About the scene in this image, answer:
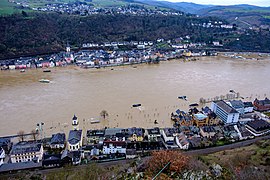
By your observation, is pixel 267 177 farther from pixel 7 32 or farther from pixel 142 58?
pixel 7 32

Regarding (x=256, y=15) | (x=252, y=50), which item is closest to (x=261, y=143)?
(x=252, y=50)

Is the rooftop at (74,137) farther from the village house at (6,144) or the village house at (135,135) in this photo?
the village house at (6,144)

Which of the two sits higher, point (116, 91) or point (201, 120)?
point (201, 120)

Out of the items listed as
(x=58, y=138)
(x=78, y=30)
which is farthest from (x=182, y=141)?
(x=78, y=30)

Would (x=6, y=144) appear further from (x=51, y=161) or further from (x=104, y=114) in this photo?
(x=104, y=114)

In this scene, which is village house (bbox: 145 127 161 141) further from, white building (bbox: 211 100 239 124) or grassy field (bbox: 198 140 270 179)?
white building (bbox: 211 100 239 124)
